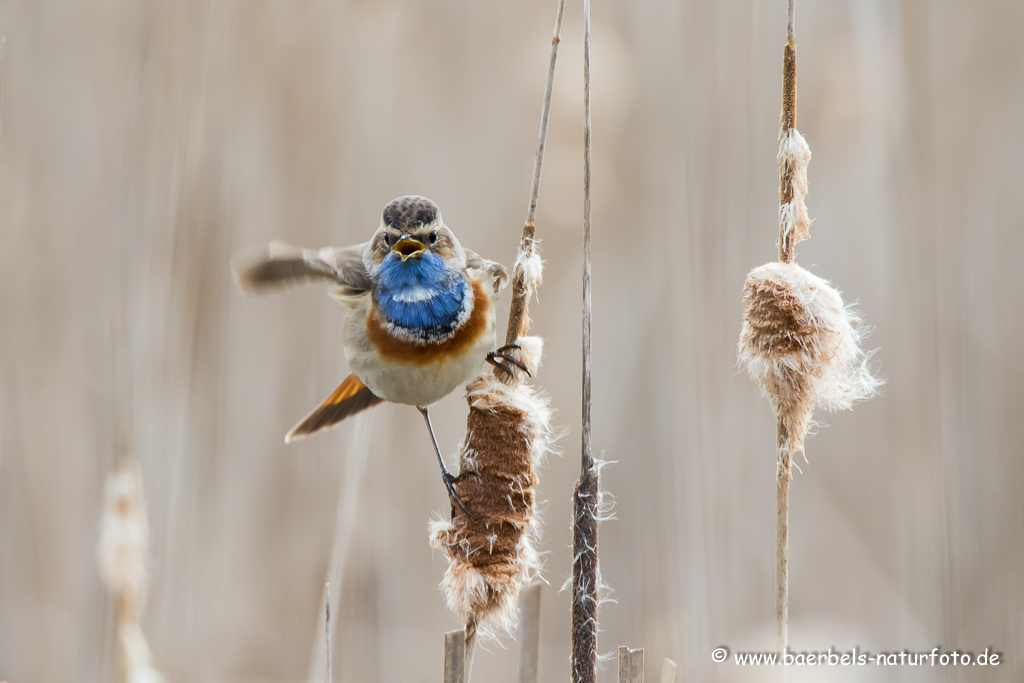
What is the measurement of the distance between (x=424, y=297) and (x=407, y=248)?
131mm

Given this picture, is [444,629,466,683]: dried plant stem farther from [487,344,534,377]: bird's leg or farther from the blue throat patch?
the blue throat patch

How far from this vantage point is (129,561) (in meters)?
1.95

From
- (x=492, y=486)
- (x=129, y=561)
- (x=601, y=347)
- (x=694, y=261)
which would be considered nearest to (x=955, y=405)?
(x=694, y=261)

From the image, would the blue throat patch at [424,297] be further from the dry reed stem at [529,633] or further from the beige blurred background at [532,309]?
the beige blurred background at [532,309]

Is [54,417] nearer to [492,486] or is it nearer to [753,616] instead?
[492,486]

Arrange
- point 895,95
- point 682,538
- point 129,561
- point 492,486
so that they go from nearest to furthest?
point 492,486 → point 129,561 → point 682,538 → point 895,95

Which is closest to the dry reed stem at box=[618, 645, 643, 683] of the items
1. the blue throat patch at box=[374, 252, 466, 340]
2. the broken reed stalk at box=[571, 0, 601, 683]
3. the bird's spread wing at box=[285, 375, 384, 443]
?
the broken reed stalk at box=[571, 0, 601, 683]

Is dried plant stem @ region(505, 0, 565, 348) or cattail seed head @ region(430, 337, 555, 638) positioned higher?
dried plant stem @ region(505, 0, 565, 348)

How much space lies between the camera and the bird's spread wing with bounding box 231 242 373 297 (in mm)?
1806

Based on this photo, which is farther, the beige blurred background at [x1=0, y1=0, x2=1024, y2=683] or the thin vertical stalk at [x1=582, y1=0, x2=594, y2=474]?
the beige blurred background at [x1=0, y1=0, x2=1024, y2=683]

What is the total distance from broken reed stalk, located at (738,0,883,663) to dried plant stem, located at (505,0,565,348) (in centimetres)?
43

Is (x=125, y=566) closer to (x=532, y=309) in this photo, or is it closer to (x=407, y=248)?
(x=407, y=248)

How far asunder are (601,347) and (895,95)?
1.51 meters

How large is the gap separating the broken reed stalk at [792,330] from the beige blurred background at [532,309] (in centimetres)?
148
